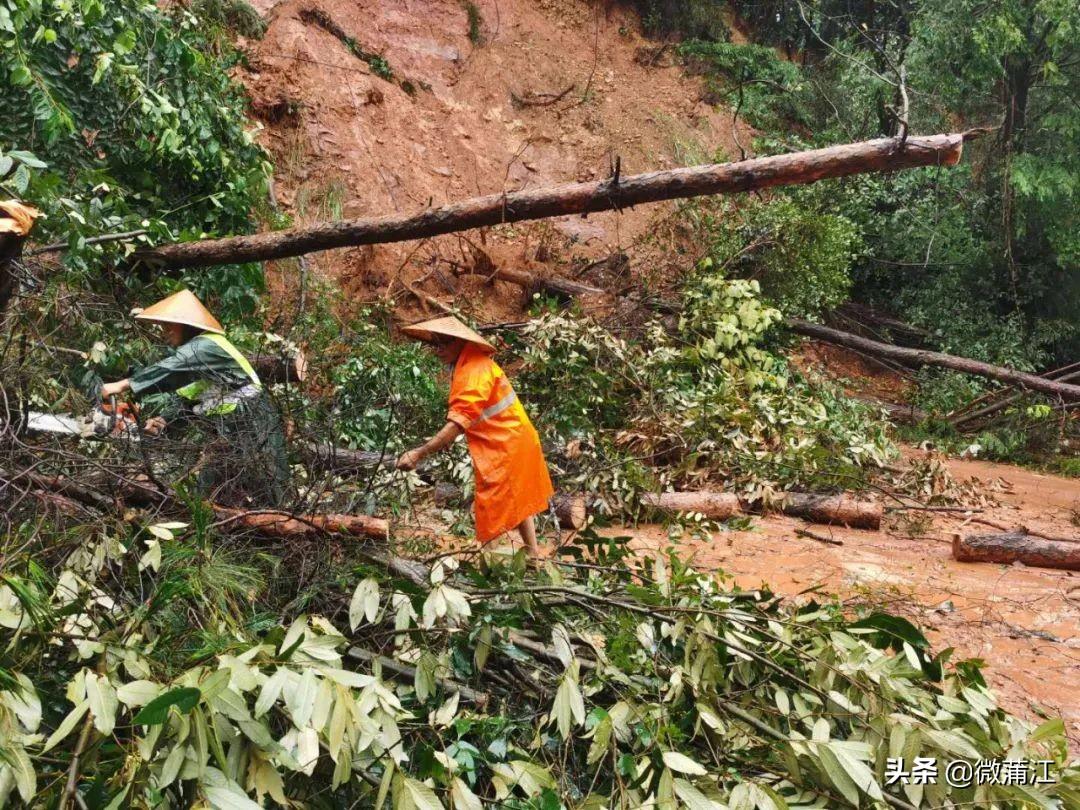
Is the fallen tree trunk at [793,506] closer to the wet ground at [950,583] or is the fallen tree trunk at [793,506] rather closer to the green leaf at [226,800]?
the wet ground at [950,583]

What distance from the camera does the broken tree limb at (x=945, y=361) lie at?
28.3ft

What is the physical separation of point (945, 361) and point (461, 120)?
7194mm

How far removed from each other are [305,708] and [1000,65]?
12397mm

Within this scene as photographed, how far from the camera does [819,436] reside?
7.46 m

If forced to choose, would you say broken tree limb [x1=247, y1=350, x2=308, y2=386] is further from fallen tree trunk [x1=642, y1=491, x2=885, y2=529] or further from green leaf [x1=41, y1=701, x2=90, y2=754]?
green leaf [x1=41, y1=701, x2=90, y2=754]

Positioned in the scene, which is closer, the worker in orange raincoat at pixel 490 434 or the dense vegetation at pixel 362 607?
the dense vegetation at pixel 362 607

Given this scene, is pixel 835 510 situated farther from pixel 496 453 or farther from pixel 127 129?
pixel 127 129

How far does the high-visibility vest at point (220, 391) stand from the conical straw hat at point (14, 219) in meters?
0.97

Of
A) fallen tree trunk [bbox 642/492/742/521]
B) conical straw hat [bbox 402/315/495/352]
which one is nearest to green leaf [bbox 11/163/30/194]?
conical straw hat [bbox 402/315/495/352]

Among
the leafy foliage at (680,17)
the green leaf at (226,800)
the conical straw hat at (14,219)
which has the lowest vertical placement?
the green leaf at (226,800)

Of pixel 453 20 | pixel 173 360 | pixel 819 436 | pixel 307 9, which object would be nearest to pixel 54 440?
pixel 173 360

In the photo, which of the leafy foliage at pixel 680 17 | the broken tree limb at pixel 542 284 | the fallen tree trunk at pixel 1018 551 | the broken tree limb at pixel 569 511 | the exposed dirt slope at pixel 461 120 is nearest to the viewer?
the fallen tree trunk at pixel 1018 551

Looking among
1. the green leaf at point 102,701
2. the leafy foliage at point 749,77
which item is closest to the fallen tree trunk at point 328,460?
the green leaf at point 102,701

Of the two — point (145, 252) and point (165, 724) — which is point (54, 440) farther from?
point (145, 252)
